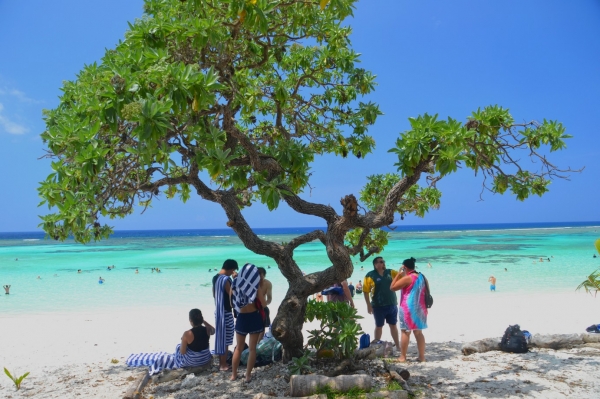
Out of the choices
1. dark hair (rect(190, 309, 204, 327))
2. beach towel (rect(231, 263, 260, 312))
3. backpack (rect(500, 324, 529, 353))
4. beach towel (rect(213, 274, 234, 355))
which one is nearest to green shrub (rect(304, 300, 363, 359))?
beach towel (rect(231, 263, 260, 312))

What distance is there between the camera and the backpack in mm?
6227

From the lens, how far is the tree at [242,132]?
3.26 meters

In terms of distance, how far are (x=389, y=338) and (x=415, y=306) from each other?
9.26ft

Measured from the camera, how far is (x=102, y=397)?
522 centimetres

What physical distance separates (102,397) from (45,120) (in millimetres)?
3243

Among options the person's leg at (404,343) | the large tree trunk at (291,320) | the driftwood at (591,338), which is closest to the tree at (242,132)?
the large tree trunk at (291,320)

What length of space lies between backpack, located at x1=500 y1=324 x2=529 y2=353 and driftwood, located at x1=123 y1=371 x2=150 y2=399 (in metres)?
4.88

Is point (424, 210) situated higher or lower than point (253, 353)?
higher

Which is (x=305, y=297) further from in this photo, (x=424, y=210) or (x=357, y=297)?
(x=357, y=297)

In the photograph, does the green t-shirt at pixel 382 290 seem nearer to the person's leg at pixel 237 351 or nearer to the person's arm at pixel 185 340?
the person's leg at pixel 237 351

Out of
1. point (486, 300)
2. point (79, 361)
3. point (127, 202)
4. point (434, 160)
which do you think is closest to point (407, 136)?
point (434, 160)

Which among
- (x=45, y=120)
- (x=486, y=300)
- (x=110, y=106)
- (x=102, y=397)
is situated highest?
(x=45, y=120)

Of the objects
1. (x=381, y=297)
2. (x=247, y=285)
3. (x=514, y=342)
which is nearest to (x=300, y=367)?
(x=247, y=285)

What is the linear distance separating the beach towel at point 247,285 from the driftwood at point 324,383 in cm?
110
